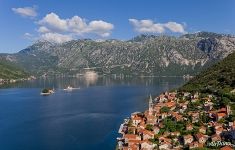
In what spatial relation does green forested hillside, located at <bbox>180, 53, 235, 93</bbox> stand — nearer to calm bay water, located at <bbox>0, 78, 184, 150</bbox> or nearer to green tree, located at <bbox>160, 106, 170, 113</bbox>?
green tree, located at <bbox>160, 106, 170, 113</bbox>

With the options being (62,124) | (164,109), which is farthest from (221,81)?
(62,124)

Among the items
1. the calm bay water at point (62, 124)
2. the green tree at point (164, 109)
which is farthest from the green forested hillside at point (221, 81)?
the calm bay water at point (62, 124)

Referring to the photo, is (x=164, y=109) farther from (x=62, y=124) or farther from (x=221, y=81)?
(x=221, y=81)

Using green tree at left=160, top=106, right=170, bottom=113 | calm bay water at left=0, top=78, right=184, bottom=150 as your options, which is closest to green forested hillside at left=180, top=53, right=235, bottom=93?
green tree at left=160, top=106, right=170, bottom=113

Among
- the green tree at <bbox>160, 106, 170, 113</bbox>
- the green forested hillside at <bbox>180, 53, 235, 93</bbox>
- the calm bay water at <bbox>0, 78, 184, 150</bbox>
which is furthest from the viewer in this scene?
the green forested hillside at <bbox>180, 53, 235, 93</bbox>

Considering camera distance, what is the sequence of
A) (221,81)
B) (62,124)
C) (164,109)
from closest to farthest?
(164,109)
(62,124)
(221,81)

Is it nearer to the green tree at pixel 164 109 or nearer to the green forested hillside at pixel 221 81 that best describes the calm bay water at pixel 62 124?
the green tree at pixel 164 109

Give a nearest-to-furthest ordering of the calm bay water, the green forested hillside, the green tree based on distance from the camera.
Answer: the calm bay water
the green tree
the green forested hillside

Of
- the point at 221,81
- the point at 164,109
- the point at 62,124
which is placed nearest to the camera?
the point at 164,109

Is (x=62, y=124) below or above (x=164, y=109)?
below

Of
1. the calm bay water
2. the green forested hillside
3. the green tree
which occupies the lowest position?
the calm bay water

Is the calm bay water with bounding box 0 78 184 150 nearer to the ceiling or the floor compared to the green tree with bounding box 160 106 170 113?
nearer to the floor

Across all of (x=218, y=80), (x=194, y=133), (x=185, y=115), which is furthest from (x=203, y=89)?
(x=194, y=133)
